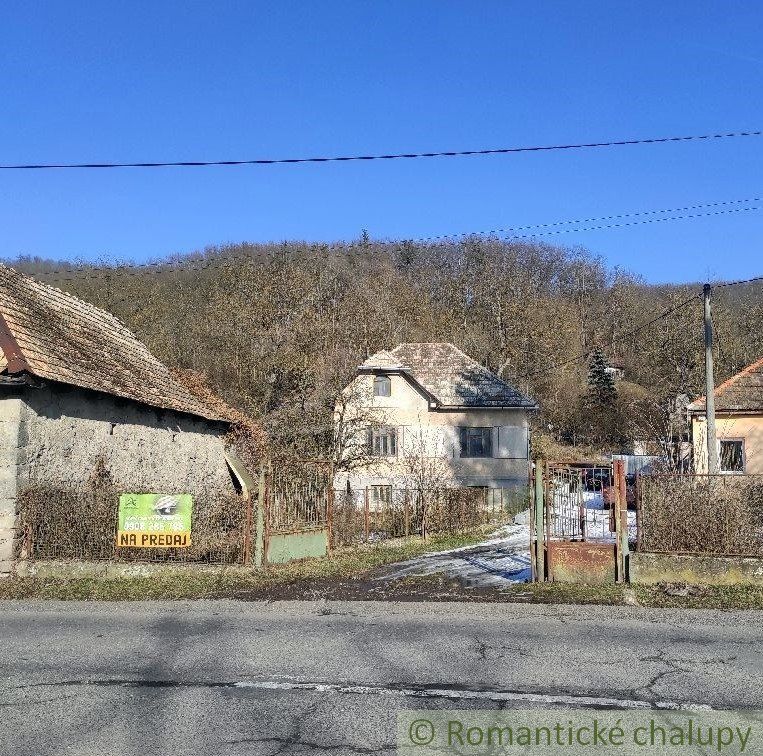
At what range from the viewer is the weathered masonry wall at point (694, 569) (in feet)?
38.8

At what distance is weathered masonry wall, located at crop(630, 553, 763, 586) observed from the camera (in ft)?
38.8

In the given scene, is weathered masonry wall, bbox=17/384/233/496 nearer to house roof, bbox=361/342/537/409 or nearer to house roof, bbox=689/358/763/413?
house roof, bbox=361/342/537/409

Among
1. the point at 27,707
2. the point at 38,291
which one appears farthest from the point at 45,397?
the point at 27,707

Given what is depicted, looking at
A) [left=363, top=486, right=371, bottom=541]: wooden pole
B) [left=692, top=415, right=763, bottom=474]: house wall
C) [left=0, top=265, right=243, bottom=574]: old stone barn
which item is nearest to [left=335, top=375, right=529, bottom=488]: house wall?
[left=692, top=415, right=763, bottom=474]: house wall

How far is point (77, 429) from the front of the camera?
14875mm

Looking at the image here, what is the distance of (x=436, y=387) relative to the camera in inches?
1519

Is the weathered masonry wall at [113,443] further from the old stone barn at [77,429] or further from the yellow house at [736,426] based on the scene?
the yellow house at [736,426]

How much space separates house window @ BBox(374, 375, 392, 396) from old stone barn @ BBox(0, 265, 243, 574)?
16.3 m

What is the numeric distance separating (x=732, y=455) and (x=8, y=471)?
23050 millimetres

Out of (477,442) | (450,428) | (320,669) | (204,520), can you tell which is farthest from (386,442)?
(320,669)

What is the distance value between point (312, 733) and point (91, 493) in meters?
9.20

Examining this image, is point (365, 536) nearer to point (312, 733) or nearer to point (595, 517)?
point (595, 517)

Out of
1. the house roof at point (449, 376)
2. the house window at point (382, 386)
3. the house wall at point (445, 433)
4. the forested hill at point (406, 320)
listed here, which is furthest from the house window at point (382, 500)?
the house window at point (382, 386)

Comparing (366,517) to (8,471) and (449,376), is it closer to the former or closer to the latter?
(8,471)
